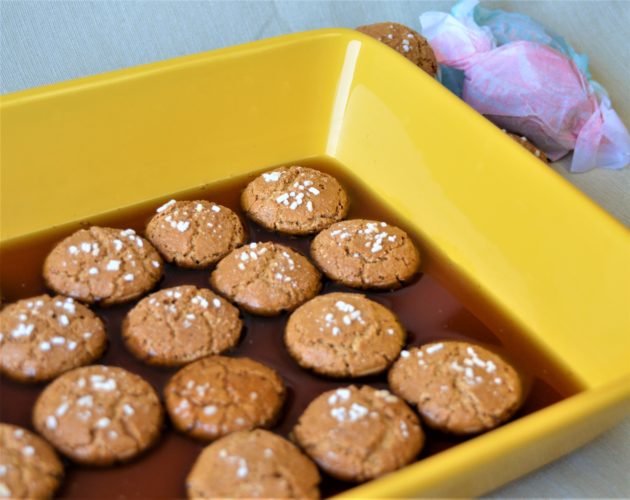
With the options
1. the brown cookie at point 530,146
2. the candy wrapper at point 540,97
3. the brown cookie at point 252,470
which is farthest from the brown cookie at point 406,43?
the brown cookie at point 252,470

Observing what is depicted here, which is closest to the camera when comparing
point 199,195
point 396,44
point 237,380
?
point 237,380

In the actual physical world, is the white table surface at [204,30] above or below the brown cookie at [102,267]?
above

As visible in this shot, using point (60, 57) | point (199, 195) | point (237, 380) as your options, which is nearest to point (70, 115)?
point (199, 195)

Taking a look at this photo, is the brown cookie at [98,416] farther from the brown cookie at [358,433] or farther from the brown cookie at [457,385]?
the brown cookie at [457,385]

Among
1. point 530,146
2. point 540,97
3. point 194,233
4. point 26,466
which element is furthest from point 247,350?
point 540,97

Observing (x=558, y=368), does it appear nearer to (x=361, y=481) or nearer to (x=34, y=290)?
(x=361, y=481)

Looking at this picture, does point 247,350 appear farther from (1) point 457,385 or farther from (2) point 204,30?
(2) point 204,30
